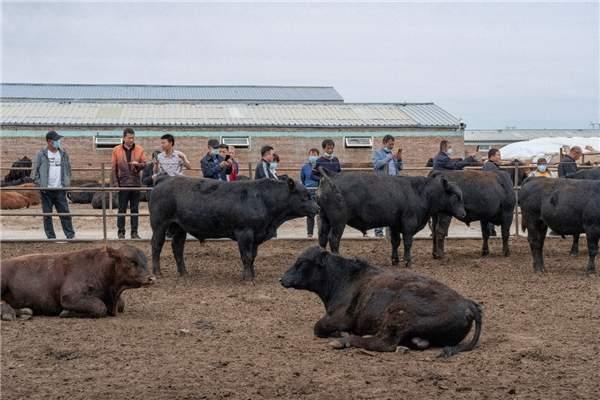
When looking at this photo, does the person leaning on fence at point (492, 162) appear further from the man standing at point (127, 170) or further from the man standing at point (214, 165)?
the man standing at point (127, 170)

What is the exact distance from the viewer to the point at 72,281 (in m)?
8.60

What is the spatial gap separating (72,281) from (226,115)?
94.6 ft

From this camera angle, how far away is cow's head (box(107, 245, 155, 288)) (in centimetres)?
863

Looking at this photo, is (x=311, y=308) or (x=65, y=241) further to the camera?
(x=65, y=241)

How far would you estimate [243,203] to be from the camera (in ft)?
37.3

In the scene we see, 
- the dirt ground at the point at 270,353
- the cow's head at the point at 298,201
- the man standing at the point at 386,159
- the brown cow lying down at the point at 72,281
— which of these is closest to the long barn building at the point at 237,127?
the man standing at the point at 386,159

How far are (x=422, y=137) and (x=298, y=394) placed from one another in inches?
1183

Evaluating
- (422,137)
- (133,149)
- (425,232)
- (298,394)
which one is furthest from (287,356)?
(422,137)

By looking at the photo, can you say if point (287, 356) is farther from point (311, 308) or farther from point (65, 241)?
point (65, 241)

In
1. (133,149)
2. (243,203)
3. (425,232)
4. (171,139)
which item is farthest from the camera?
(425,232)

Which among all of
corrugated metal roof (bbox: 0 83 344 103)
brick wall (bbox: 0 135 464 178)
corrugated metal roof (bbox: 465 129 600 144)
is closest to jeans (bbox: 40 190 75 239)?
brick wall (bbox: 0 135 464 178)

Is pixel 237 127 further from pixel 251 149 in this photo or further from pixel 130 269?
pixel 130 269

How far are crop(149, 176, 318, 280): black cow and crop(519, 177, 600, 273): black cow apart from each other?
3022 millimetres

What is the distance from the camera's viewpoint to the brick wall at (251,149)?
3269cm
